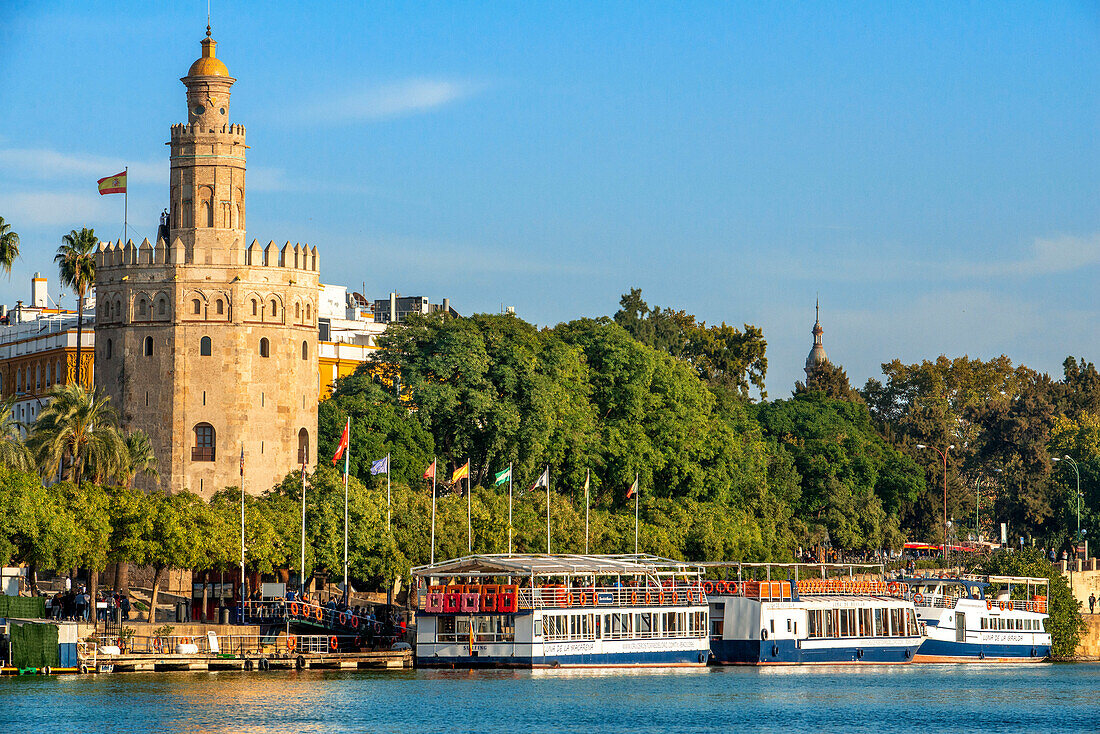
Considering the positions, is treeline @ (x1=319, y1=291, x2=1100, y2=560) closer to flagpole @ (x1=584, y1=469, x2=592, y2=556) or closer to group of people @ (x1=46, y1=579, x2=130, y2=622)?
flagpole @ (x1=584, y1=469, x2=592, y2=556)

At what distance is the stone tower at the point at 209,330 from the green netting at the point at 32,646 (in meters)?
22.9

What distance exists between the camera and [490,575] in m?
80.4

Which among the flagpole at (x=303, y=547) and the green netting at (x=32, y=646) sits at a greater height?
the flagpole at (x=303, y=547)

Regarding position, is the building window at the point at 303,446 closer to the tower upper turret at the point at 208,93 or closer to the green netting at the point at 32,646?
the tower upper turret at the point at 208,93

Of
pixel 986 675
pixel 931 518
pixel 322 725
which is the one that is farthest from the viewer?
pixel 931 518

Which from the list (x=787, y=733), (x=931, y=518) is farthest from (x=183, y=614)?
(x=931, y=518)

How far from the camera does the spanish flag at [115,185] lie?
100m

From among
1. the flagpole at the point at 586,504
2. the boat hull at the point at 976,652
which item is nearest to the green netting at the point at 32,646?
the flagpole at the point at 586,504

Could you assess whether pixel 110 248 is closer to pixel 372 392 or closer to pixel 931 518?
pixel 372 392

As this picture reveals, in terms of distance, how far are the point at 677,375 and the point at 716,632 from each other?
2605 centimetres

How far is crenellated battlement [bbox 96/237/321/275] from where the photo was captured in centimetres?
9619

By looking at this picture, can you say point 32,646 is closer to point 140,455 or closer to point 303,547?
point 303,547

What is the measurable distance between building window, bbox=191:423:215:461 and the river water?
2012cm

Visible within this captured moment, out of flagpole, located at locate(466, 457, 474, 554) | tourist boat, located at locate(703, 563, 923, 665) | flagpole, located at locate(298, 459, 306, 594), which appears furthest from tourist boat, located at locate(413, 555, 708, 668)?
flagpole, located at locate(466, 457, 474, 554)
